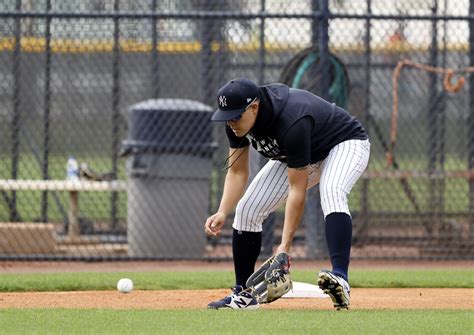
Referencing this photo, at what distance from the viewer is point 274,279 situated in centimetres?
655

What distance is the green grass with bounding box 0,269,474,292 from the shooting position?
8.89 m

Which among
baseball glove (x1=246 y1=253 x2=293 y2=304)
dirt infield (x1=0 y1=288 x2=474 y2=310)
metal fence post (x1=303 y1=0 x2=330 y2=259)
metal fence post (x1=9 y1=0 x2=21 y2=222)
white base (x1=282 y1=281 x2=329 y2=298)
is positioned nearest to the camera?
baseball glove (x1=246 y1=253 x2=293 y2=304)

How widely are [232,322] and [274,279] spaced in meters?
0.48

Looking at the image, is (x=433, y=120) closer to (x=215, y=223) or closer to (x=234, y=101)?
(x=215, y=223)

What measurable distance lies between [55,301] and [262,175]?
180 centimetres

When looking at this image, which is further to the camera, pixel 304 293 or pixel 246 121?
pixel 304 293

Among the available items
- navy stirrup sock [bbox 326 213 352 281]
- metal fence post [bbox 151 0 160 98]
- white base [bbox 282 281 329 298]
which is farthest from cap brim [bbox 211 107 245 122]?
metal fence post [bbox 151 0 160 98]

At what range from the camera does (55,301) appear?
25.7 feet

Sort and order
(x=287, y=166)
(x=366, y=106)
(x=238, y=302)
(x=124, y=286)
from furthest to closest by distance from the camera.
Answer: (x=366, y=106) < (x=124, y=286) < (x=238, y=302) < (x=287, y=166)

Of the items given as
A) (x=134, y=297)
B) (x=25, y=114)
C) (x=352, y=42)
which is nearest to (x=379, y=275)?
(x=134, y=297)

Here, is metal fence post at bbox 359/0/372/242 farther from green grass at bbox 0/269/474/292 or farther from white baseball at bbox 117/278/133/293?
white baseball at bbox 117/278/133/293

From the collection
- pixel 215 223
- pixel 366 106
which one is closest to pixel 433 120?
pixel 366 106

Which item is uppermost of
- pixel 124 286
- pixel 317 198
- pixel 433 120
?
pixel 433 120

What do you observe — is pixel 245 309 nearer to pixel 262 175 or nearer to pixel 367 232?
pixel 262 175
